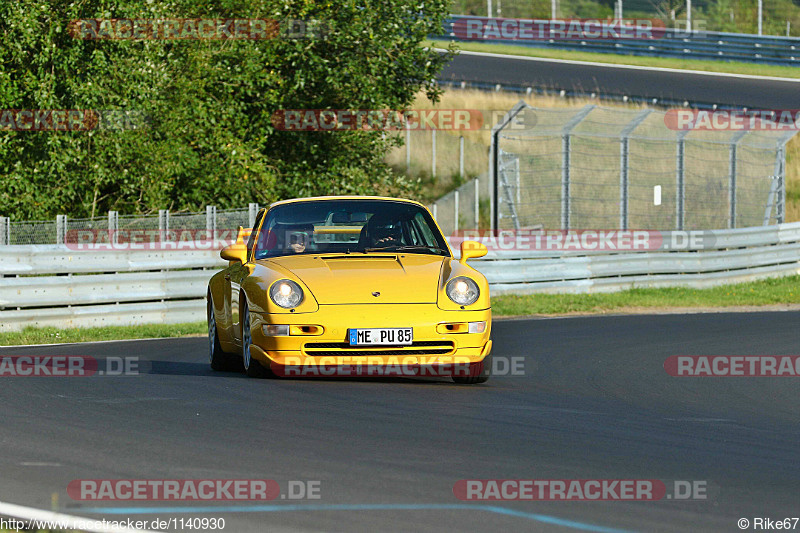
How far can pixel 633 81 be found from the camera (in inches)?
1464

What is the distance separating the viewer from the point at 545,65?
3981 centimetres

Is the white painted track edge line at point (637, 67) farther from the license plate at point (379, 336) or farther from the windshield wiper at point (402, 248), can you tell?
the license plate at point (379, 336)

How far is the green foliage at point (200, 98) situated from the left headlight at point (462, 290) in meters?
12.2

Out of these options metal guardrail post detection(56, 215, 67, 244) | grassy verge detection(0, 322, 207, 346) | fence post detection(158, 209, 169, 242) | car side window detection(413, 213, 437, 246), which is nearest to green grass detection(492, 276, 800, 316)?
fence post detection(158, 209, 169, 242)

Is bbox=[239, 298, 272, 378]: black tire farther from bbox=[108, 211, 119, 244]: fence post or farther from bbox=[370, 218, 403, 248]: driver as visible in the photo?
bbox=[108, 211, 119, 244]: fence post

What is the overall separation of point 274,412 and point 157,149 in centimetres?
1448

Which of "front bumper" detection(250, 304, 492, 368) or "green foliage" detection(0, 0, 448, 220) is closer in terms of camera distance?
"front bumper" detection(250, 304, 492, 368)

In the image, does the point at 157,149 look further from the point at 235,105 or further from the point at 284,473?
the point at 284,473

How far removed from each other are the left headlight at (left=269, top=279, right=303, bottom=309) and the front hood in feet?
0.30

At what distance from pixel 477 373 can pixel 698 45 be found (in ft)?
111

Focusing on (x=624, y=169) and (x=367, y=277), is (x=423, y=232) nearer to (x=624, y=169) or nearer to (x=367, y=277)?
(x=367, y=277)

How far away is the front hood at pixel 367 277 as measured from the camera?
29.1 feet

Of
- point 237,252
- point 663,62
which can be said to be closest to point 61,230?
point 237,252

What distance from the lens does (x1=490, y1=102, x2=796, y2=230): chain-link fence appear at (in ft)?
72.5
